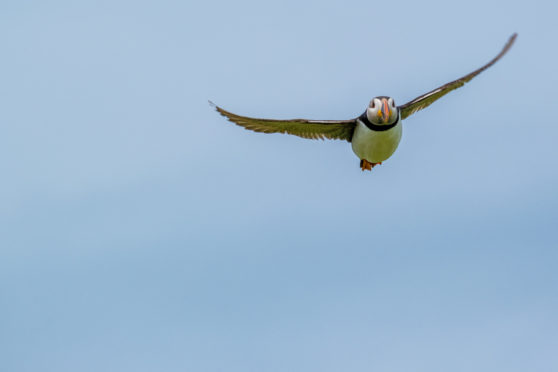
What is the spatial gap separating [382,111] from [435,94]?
3.42 meters

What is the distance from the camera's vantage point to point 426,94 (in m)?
31.0

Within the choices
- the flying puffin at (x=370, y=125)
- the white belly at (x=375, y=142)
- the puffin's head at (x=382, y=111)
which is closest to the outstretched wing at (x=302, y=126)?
the flying puffin at (x=370, y=125)

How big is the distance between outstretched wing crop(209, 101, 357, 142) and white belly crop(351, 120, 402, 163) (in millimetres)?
543

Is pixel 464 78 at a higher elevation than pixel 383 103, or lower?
higher

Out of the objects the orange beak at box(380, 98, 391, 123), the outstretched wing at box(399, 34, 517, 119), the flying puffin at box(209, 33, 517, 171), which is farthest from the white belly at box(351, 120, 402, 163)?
the outstretched wing at box(399, 34, 517, 119)

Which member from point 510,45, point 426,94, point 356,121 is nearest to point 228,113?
point 356,121

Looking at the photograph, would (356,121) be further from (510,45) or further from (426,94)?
(510,45)

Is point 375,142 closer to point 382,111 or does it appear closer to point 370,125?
point 370,125

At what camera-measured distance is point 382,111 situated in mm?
28906

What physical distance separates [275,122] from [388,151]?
3877 mm

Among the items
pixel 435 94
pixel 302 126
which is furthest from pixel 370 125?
pixel 435 94

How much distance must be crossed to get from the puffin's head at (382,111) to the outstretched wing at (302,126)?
156 cm

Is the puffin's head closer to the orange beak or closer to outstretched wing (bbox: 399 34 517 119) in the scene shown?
the orange beak

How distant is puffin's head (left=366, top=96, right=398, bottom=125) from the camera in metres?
28.9
